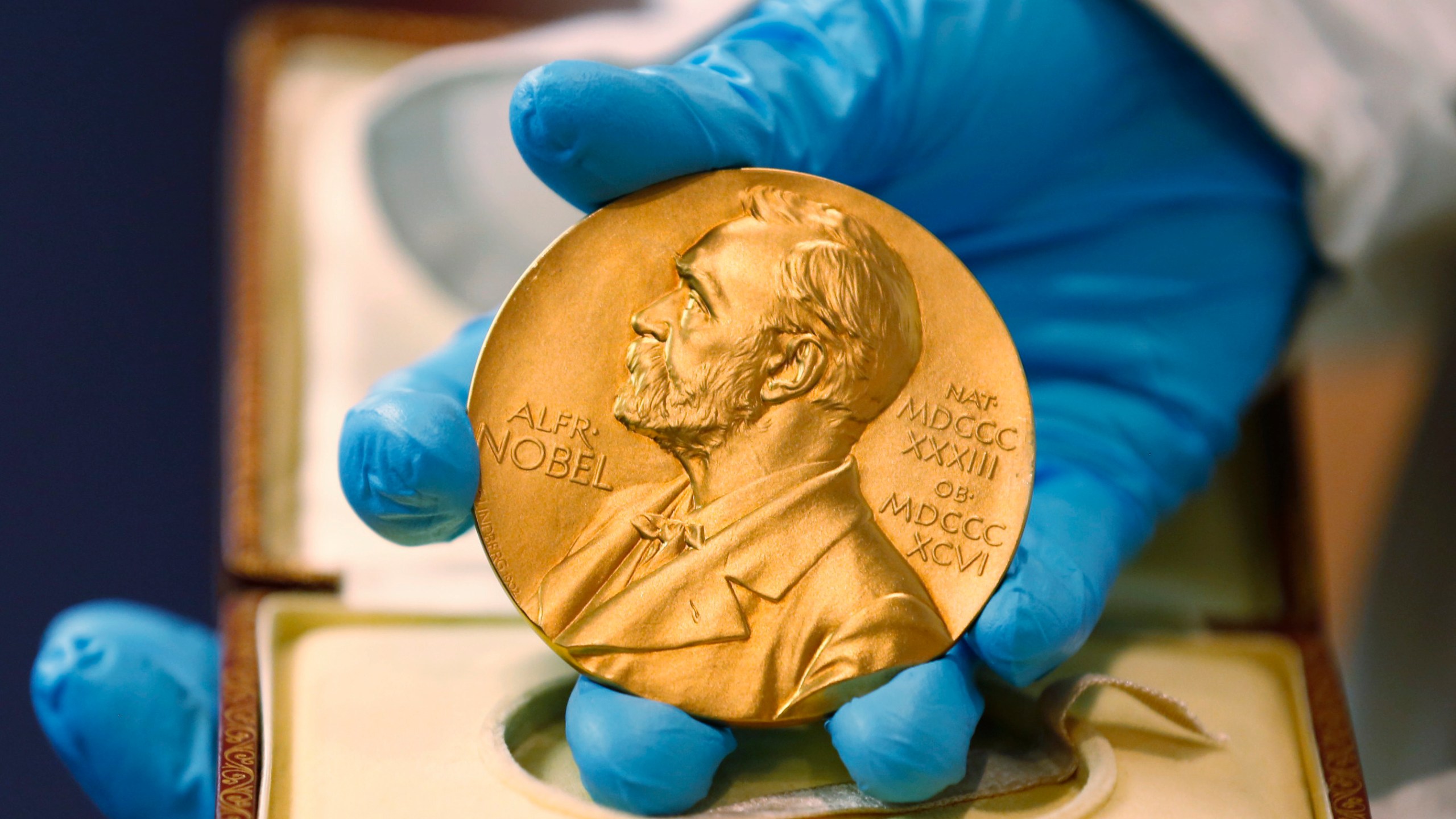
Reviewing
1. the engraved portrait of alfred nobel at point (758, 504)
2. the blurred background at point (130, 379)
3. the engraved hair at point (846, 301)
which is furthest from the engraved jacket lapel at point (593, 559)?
the blurred background at point (130, 379)

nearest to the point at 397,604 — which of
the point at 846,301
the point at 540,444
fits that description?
the point at 540,444

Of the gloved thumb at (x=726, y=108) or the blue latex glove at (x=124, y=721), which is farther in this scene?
A: the blue latex glove at (x=124, y=721)

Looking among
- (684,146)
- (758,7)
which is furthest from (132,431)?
(684,146)

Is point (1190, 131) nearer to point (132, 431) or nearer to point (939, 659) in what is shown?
point (939, 659)

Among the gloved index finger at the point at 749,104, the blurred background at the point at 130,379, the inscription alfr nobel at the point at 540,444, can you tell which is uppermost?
the gloved index finger at the point at 749,104

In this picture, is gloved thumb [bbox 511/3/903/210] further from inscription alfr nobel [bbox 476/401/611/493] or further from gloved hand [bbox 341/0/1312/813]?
inscription alfr nobel [bbox 476/401/611/493]

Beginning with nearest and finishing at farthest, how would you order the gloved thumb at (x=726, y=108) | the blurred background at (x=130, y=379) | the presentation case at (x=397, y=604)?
the gloved thumb at (x=726, y=108)
the presentation case at (x=397, y=604)
the blurred background at (x=130, y=379)

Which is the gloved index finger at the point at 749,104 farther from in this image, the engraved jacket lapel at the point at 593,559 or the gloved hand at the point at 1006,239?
the engraved jacket lapel at the point at 593,559
